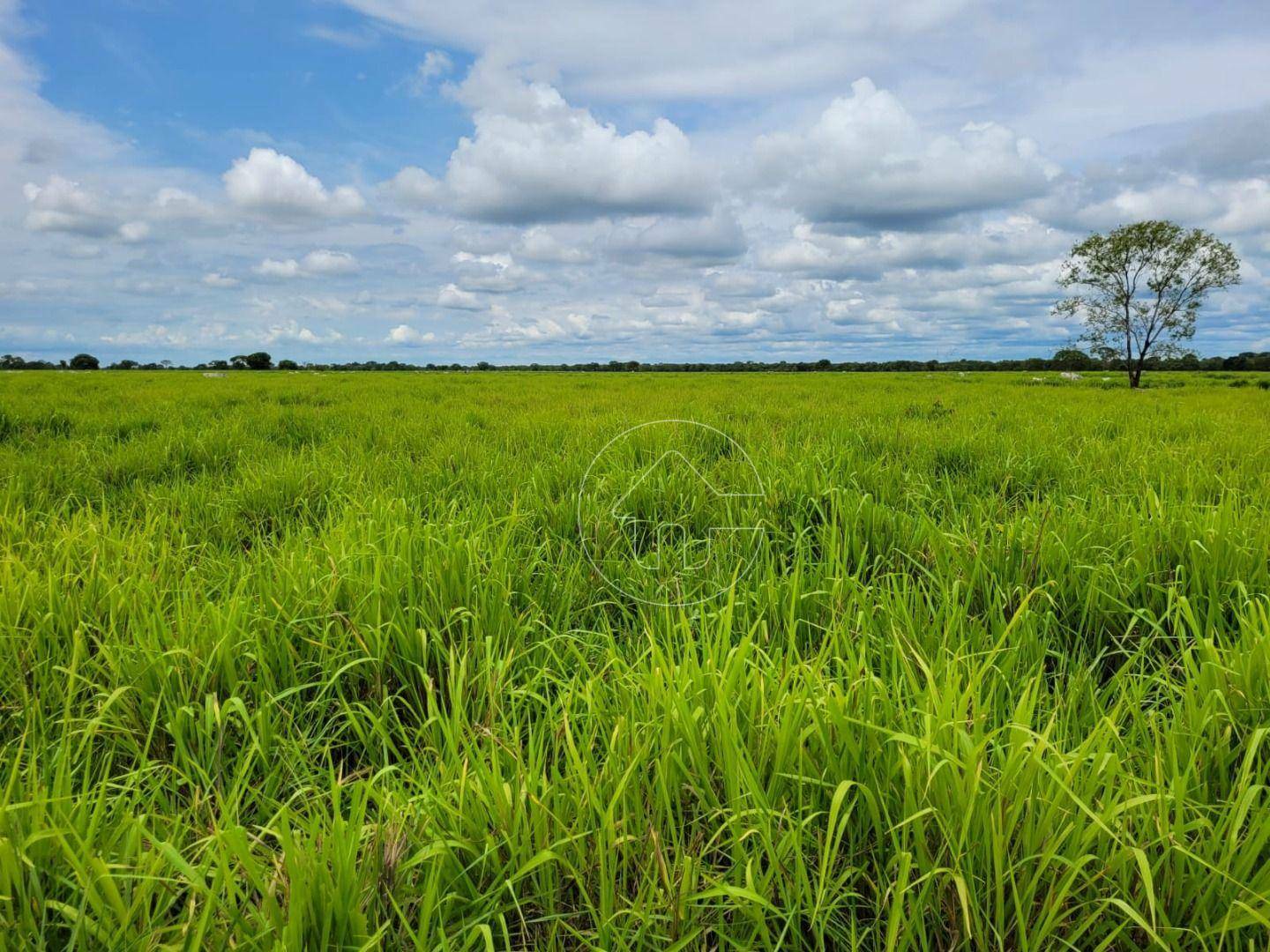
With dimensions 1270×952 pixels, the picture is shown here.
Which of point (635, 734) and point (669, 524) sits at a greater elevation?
point (669, 524)

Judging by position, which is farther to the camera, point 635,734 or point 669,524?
point 669,524

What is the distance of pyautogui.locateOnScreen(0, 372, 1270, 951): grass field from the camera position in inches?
46.6

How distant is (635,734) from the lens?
1460mm

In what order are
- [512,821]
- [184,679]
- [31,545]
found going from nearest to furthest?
[512,821], [184,679], [31,545]

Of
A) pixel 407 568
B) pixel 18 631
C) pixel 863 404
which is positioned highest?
pixel 863 404

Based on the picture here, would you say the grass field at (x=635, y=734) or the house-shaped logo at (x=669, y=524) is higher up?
the house-shaped logo at (x=669, y=524)

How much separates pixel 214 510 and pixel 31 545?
1081 mm

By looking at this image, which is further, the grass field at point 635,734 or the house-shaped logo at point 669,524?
the house-shaped logo at point 669,524

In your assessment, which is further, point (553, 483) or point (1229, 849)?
point (553, 483)

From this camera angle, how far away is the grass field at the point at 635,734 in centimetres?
118

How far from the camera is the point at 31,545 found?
2.86 meters

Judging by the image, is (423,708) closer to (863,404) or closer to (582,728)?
(582,728)

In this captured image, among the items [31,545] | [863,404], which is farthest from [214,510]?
[863,404]

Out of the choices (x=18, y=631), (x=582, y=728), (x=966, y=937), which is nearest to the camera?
(x=966, y=937)
